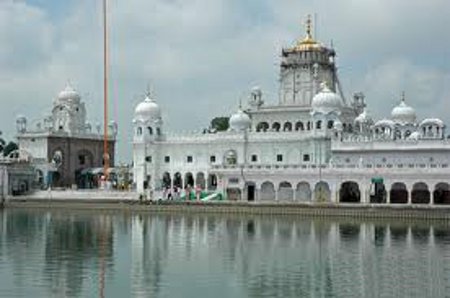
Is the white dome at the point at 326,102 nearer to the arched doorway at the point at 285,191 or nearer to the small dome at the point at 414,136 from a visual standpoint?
the small dome at the point at 414,136

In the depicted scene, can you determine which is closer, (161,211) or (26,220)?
(26,220)

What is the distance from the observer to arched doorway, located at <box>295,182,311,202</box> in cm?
5047

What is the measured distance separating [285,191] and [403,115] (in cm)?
1004

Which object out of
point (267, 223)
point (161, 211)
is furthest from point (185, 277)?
point (161, 211)

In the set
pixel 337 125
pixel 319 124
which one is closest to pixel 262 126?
pixel 319 124

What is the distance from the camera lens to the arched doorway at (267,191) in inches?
2044

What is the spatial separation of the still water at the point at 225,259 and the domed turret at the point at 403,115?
16098 mm

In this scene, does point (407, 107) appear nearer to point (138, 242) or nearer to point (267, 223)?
point (267, 223)

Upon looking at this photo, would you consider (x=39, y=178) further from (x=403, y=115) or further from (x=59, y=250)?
(x=59, y=250)

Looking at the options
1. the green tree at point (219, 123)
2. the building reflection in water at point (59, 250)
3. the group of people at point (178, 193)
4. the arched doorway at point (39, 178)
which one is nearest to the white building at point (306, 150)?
the group of people at point (178, 193)

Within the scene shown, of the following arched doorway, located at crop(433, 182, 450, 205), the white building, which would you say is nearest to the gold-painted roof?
the white building

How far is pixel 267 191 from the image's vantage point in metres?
52.2

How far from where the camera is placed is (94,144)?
224 feet

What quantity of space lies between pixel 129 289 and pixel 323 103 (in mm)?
35735
